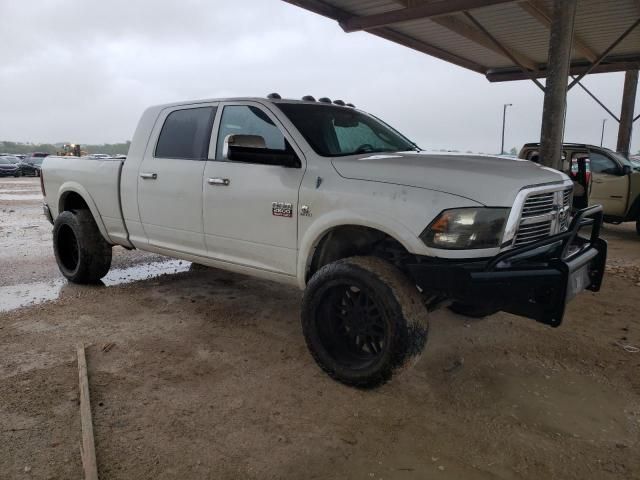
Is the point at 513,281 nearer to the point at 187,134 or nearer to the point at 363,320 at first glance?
the point at 363,320

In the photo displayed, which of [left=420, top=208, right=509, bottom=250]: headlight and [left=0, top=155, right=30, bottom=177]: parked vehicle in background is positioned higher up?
[left=420, top=208, right=509, bottom=250]: headlight

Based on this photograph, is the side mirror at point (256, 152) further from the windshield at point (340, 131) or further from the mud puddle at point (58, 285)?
the mud puddle at point (58, 285)

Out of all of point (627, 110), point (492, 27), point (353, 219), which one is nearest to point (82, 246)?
point (353, 219)

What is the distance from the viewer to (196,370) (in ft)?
10.6

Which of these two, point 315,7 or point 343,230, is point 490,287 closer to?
point 343,230

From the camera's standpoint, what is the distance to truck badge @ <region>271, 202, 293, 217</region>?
327cm

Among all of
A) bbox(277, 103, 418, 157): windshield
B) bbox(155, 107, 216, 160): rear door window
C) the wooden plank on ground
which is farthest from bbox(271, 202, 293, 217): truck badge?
the wooden plank on ground

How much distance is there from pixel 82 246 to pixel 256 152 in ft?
9.26

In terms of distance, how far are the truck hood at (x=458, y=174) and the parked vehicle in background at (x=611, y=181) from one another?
20.7ft

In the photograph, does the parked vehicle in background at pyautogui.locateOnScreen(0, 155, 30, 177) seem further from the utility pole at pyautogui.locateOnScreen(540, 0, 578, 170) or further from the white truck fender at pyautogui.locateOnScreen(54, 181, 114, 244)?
the utility pole at pyautogui.locateOnScreen(540, 0, 578, 170)

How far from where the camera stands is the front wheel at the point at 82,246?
498 cm

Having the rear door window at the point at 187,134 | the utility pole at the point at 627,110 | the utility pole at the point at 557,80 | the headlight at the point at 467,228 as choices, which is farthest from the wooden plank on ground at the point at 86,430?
the utility pole at the point at 627,110

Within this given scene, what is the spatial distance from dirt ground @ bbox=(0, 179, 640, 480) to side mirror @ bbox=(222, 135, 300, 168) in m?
1.42

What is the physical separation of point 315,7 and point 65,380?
22.5ft
